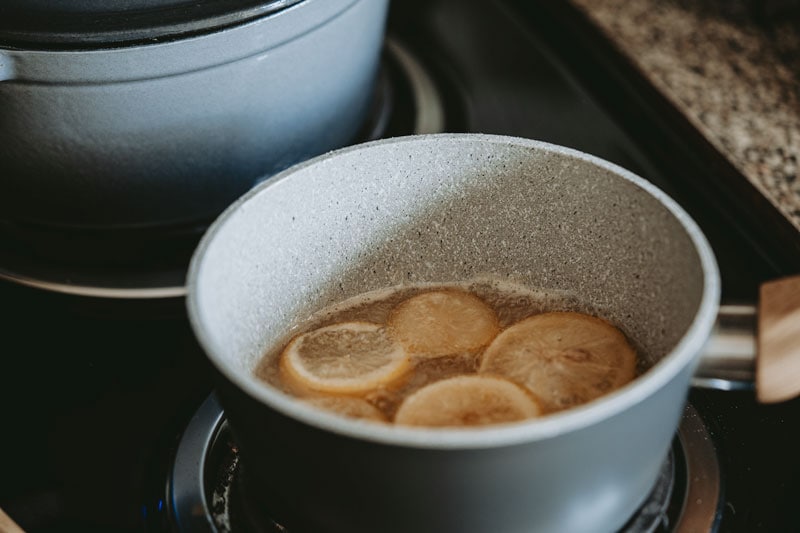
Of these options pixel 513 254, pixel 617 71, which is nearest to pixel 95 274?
pixel 513 254

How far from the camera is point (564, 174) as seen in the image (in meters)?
0.69

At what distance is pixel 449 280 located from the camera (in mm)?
794

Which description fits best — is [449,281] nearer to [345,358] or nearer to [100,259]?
[345,358]

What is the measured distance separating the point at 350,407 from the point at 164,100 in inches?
13.7

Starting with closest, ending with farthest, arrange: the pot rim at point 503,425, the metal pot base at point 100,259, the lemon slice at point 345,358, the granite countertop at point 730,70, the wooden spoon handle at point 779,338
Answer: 1. the pot rim at point 503,425
2. the wooden spoon handle at point 779,338
3. the lemon slice at point 345,358
4. the metal pot base at point 100,259
5. the granite countertop at point 730,70

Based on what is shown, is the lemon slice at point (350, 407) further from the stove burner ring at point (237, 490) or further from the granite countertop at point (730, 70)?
the granite countertop at point (730, 70)

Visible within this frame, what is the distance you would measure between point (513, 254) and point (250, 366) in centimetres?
27

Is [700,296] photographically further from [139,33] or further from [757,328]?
[139,33]

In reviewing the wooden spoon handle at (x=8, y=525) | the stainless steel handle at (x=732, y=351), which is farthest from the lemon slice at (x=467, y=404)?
the wooden spoon handle at (x=8, y=525)

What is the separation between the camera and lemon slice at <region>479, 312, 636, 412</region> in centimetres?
63

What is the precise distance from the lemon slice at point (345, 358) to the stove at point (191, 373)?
10cm

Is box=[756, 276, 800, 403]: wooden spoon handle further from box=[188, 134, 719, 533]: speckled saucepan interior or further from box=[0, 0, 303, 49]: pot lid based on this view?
box=[0, 0, 303, 49]: pot lid

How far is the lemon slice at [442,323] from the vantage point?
0.71 metres

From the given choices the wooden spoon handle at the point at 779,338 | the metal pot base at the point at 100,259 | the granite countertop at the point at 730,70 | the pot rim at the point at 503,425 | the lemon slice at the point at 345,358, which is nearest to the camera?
the pot rim at the point at 503,425
